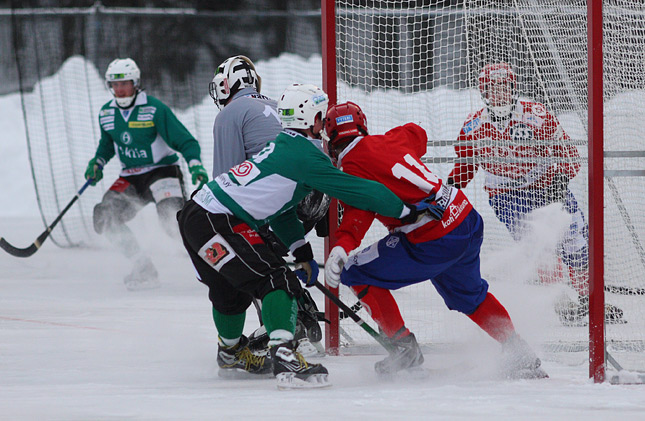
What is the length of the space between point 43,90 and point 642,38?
642 cm

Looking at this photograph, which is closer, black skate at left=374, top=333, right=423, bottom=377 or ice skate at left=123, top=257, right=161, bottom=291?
black skate at left=374, top=333, right=423, bottom=377

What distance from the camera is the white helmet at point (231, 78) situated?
3.93 meters

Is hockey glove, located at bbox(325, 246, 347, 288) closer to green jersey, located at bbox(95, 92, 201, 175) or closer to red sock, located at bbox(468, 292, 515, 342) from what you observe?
red sock, located at bbox(468, 292, 515, 342)

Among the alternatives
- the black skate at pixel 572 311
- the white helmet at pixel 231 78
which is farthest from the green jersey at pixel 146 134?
the black skate at pixel 572 311

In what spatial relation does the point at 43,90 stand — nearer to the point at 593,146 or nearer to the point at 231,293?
the point at 231,293

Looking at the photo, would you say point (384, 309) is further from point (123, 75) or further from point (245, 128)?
point (123, 75)

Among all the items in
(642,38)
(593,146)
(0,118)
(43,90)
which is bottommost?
(0,118)

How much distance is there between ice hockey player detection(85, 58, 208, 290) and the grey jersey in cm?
231

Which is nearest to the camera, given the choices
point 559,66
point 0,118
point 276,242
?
point 276,242

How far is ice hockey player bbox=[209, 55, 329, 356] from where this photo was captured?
383 cm

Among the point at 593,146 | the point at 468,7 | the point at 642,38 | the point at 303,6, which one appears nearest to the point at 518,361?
the point at 593,146

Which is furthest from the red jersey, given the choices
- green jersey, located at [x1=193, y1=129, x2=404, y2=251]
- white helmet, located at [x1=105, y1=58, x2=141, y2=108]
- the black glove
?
white helmet, located at [x1=105, y1=58, x2=141, y2=108]

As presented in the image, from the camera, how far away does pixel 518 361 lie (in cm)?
343

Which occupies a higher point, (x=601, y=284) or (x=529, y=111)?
(x=529, y=111)
